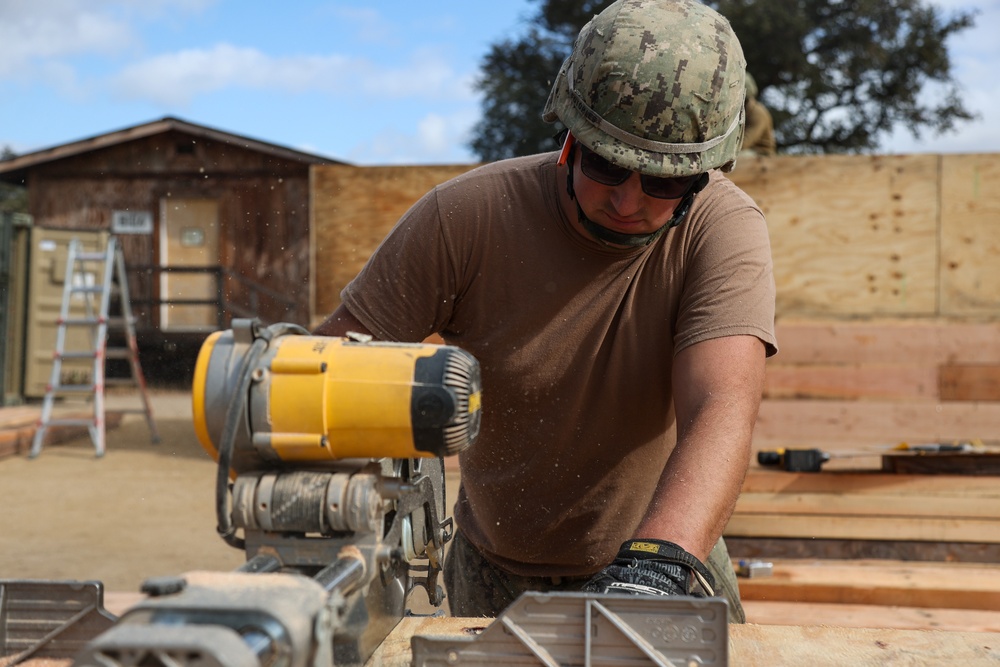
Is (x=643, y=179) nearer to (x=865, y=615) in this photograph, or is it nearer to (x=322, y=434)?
(x=322, y=434)

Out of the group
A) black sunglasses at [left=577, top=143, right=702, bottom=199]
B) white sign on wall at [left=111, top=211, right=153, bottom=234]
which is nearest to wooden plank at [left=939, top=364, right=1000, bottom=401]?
black sunglasses at [left=577, top=143, right=702, bottom=199]

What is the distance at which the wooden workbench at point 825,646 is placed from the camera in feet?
4.78

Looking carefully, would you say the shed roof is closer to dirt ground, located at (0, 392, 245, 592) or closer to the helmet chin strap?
dirt ground, located at (0, 392, 245, 592)

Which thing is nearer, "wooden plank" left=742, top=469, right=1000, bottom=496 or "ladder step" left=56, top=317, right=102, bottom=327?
"wooden plank" left=742, top=469, right=1000, bottom=496

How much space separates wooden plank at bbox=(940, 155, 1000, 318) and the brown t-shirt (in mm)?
4210

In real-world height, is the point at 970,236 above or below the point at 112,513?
above

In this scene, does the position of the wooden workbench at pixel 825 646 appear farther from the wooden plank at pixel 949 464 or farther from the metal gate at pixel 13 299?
the metal gate at pixel 13 299

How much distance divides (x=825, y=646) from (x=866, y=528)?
9.30 feet

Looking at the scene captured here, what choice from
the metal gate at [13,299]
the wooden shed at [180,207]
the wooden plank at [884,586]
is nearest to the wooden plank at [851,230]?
the wooden plank at [884,586]

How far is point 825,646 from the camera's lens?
152cm

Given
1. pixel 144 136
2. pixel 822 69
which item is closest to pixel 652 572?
pixel 144 136

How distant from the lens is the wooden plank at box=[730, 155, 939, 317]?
18.9ft

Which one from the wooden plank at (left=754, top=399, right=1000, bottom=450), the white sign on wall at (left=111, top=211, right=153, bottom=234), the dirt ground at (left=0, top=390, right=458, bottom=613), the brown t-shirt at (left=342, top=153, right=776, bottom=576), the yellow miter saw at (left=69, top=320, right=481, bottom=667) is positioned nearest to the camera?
the yellow miter saw at (left=69, top=320, right=481, bottom=667)

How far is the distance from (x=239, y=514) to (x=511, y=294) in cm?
100
